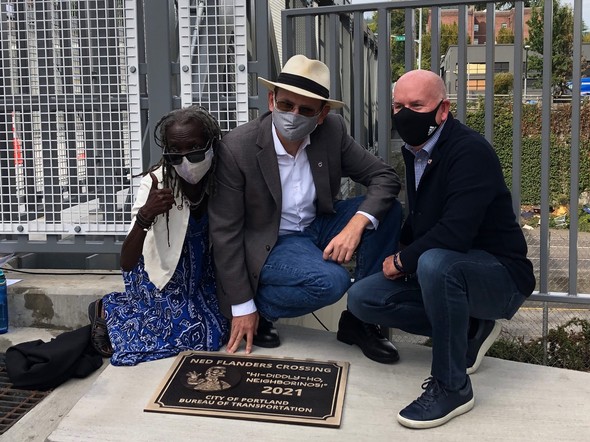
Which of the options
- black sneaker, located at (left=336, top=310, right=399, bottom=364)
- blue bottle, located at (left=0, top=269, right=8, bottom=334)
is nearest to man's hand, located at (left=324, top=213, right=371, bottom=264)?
black sneaker, located at (left=336, top=310, right=399, bottom=364)

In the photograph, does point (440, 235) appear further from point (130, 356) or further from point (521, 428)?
point (130, 356)

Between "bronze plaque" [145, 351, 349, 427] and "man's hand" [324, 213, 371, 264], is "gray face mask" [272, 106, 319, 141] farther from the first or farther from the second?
"bronze plaque" [145, 351, 349, 427]

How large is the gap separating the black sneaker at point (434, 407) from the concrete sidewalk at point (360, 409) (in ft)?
0.11

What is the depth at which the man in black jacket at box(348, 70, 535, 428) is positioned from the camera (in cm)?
256

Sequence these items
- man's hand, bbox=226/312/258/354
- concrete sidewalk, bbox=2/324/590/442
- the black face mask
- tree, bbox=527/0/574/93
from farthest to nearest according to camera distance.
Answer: tree, bbox=527/0/574/93 → man's hand, bbox=226/312/258/354 → the black face mask → concrete sidewalk, bbox=2/324/590/442

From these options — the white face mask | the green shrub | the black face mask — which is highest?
the black face mask

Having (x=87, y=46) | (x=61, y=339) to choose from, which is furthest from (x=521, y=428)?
(x=87, y=46)

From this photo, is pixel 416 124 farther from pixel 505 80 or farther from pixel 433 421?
pixel 505 80

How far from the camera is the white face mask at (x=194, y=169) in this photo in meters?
2.96

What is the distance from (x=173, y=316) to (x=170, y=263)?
0.28 metres

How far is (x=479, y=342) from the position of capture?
298 centimetres

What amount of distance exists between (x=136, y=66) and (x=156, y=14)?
1.08 feet

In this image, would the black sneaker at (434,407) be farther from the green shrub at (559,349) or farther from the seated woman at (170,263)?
the green shrub at (559,349)

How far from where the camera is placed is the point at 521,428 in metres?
2.56
